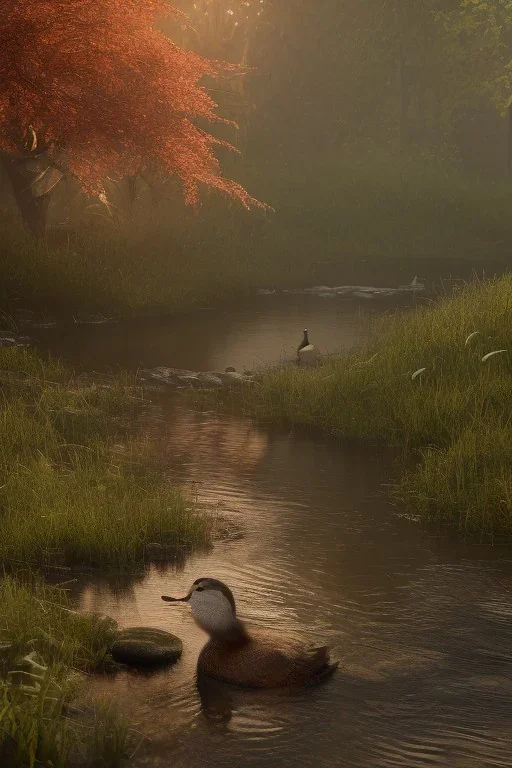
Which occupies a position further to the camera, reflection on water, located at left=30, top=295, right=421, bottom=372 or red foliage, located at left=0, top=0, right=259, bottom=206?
reflection on water, located at left=30, top=295, right=421, bottom=372

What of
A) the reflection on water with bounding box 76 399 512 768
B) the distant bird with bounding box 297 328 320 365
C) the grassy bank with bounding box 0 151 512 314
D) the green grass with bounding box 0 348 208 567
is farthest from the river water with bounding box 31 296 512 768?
the grassy bank with bounding box 0 151 512 314

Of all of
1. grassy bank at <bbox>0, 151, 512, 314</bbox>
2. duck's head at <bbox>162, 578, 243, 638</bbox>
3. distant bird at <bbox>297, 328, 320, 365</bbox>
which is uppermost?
grassy bank at <bbox>0, 151, 512, 314</bbox>

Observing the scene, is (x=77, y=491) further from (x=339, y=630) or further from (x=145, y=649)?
(x=339, y=630)

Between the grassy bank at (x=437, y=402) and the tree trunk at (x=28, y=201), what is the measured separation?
35.0ft

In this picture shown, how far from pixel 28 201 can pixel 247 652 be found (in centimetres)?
1989

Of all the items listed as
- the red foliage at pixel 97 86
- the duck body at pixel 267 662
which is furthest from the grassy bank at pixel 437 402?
the red foliage at pixel 97 86

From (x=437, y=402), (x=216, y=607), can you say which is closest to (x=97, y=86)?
(x=437, y=402)

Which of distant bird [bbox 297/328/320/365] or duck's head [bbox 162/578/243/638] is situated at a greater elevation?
distant bird [bbox 297/328/320/365]

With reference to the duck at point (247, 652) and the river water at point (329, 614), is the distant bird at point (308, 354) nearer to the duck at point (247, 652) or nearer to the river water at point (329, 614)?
the river water at point (329, 614)

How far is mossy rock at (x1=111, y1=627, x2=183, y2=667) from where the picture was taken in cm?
688

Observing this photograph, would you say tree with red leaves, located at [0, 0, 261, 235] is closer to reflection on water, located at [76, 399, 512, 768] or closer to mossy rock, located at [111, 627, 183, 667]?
reflection on water, located at [76, 399, 512, 768]

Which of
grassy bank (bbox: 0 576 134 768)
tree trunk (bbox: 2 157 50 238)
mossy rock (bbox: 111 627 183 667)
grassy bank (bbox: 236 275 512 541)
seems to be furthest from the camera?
tree trunk (bbox: 2 157 50 238)

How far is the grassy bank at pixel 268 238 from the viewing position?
2362cm

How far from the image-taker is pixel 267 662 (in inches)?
256
